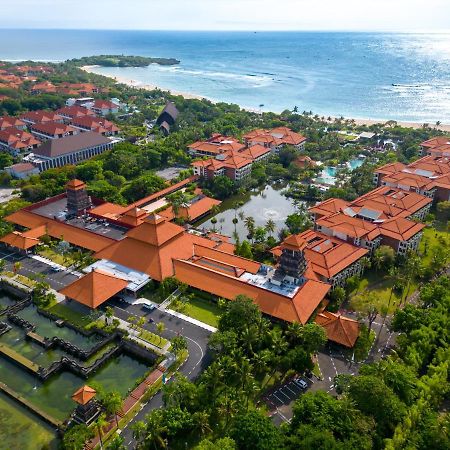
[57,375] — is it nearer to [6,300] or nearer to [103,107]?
[6,300]

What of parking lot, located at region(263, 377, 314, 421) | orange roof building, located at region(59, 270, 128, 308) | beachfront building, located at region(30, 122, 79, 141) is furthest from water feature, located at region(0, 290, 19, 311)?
beachfront building, located at region(30, 122, 79, 141)

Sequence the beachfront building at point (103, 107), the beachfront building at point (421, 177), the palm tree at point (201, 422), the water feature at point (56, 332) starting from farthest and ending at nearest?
1. the beachfront building at point (103, 107)
2. the beachfront building at point (421, 177)
3. the water feature at point (56, 332)
4. the palm tree at point (201, 422)

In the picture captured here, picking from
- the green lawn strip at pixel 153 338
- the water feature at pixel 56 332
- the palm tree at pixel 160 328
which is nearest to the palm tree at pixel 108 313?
the water feature at pixel 56 332

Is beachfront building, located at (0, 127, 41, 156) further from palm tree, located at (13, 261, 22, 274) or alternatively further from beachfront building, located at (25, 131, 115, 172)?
palm tree, located at (13, 261, 22, 274)

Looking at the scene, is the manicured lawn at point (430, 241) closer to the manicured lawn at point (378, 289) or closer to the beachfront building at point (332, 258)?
the manicured lawn at point (378, 289)

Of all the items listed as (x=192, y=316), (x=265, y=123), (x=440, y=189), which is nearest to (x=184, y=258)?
(x=192, y=316)
